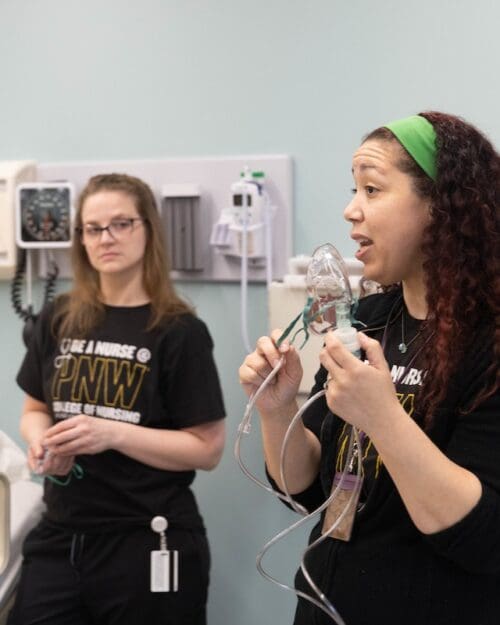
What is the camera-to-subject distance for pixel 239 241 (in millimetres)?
1916

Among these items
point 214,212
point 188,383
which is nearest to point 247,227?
point 214,212

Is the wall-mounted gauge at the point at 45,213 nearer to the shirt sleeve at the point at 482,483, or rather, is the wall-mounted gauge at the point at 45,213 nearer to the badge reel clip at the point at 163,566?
the badge reel clip at the point at 163,566

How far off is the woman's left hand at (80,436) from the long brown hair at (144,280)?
9.5 inches

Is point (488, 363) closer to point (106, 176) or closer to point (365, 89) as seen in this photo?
point (365, 89)

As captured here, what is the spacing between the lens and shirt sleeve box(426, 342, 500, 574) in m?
0.93

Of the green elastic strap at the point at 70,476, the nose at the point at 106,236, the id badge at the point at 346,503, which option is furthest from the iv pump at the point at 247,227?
the id badge at the point at 346,503

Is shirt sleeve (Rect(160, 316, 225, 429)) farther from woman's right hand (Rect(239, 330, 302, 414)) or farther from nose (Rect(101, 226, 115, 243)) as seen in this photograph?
woman's right hand (Rect(239, 330, 302, 414))

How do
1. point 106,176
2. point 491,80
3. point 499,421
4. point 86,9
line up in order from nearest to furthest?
1. point 499,421
2. point 491,80
3. point 106,176
4. point 86,9

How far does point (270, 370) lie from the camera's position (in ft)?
3.67

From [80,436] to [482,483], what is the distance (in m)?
0.96

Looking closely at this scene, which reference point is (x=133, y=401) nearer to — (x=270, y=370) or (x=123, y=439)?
(x=123, y=439)

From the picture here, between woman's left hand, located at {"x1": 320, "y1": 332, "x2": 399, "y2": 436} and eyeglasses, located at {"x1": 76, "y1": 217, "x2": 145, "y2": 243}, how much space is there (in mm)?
945

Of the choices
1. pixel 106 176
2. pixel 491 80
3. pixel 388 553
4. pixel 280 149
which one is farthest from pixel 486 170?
pixel 106 176

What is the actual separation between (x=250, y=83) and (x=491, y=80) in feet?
1.91
